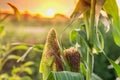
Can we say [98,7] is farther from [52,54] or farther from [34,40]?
[34,40]

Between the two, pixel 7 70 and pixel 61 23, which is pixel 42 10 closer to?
pixel 61 23

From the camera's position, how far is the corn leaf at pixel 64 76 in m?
0.81

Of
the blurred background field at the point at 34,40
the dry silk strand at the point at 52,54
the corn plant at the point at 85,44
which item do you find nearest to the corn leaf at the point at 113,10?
the corn plant at the point at 85,44

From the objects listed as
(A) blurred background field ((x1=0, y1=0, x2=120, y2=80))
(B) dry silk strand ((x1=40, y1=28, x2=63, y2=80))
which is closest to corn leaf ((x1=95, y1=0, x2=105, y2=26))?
(B) dry silk strand ((x1=40, y1=28, x2=63, y2=80))

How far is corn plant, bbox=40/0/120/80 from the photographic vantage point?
2.62 ft

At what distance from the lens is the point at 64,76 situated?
82 centimetres

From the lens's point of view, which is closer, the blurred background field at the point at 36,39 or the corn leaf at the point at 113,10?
the corn leaf at the point at 113,10

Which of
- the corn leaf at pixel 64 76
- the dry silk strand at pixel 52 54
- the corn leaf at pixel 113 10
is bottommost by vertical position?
the corn leaf at pixel 64 76

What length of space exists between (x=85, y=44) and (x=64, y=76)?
8 centimetres

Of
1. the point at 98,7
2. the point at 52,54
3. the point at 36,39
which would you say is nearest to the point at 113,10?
the point at 98,7

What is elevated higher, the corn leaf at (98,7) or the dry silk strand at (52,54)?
the corn leaf at (98,7)

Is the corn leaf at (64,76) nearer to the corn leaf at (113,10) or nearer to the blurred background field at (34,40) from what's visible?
the corn leaf at (113,10)

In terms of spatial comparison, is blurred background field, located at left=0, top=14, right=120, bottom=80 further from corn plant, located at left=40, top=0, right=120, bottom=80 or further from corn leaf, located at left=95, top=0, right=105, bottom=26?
corn leaf, located at left=95, top=0, right=105, bottom=26

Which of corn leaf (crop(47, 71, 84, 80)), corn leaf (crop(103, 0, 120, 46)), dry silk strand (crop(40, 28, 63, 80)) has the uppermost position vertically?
corn leaf (crop(103, 0, 120, 46))
